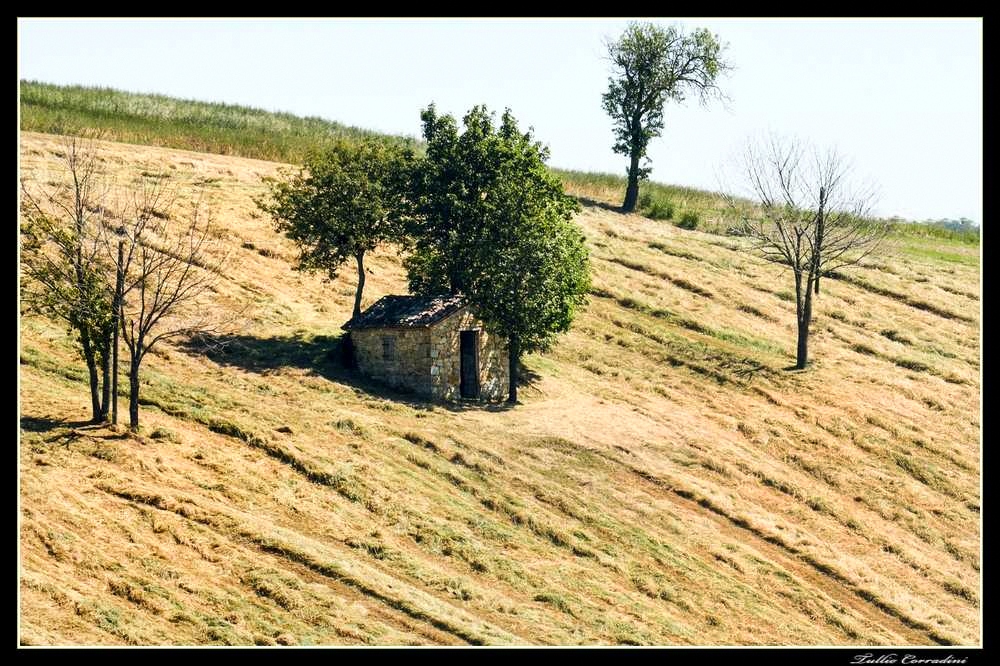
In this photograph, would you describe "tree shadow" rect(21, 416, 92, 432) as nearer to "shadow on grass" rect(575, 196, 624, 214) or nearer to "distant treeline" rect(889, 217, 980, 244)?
"shadow on grass" rect(575, 196, 624, 214)

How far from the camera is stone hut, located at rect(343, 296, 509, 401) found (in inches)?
1574

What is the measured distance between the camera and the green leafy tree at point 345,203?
4322cm

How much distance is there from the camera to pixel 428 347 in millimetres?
40000

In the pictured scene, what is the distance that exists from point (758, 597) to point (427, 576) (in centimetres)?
923

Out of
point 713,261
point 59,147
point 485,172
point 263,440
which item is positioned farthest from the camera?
point 713,261

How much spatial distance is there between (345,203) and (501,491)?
15149mm

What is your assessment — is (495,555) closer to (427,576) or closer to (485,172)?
(427,576)

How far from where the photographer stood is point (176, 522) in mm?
26531

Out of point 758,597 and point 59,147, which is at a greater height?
point 59,147

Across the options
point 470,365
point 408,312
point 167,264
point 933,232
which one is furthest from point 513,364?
point 933,232

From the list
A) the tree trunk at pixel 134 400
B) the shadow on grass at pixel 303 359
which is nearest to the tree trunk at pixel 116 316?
the tree trunk at pixel 134 400

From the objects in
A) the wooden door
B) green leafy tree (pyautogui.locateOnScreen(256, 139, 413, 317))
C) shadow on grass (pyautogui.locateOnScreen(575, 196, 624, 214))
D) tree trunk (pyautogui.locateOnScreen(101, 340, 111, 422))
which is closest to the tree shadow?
tree trunk (pyautogui.locateOnScreen(101, 340, 111, 422))

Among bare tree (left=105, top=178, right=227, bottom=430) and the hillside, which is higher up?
bare tree (left=105, top=178, right=227, bottom=430)
